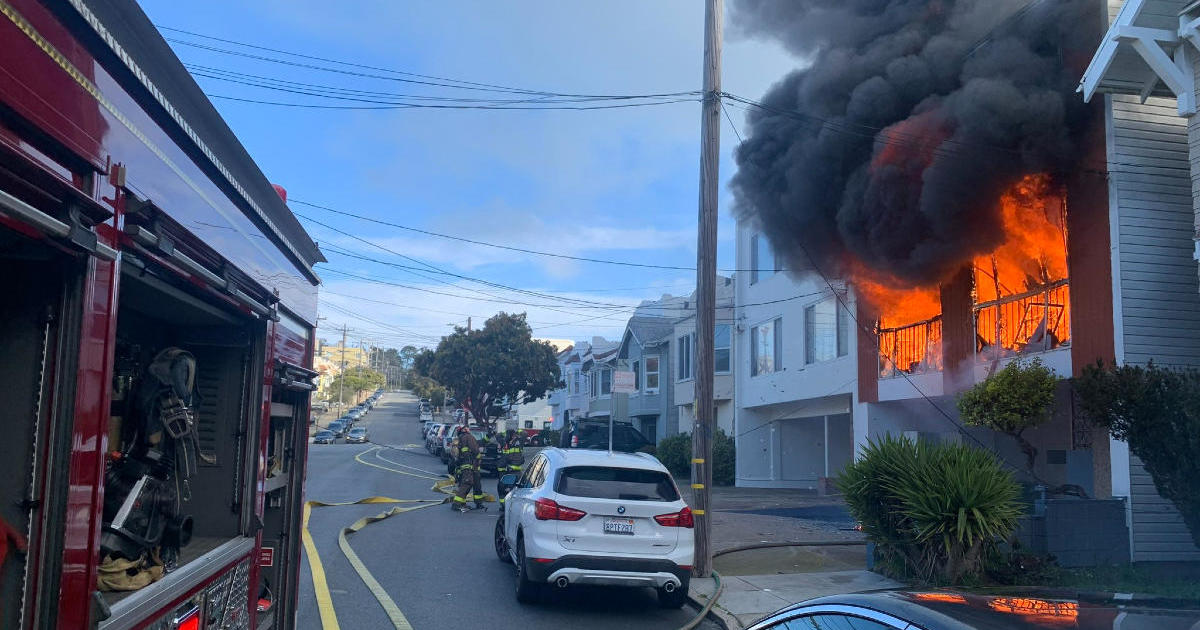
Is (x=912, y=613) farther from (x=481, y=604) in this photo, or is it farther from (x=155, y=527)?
(x=481, y=604)

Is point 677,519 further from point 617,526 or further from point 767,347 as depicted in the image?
point 767,347

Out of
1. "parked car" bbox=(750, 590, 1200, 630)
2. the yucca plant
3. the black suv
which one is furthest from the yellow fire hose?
the black suv

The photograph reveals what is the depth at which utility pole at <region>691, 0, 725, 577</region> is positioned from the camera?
10531mm

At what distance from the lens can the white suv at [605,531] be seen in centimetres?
865

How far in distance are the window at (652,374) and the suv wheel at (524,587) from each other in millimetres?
29983

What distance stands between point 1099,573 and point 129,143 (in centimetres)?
1043

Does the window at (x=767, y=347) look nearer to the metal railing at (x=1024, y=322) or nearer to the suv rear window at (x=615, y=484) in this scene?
the metal railing at (x=1024, y=322)

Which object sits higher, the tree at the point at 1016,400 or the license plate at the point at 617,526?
the tree at the point at 1016,400

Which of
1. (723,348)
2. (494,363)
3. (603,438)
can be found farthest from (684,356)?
(494,363)

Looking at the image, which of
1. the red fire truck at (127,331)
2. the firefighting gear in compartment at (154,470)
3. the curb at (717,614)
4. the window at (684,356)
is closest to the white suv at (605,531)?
the curb at (717,614)

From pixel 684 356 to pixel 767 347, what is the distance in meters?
9.45

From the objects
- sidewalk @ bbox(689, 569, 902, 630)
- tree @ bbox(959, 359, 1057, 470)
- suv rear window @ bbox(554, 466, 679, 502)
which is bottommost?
sidewalk @ bbox(689, 569, 902, 630)

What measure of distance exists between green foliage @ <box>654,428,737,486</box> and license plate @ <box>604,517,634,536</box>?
17.5m

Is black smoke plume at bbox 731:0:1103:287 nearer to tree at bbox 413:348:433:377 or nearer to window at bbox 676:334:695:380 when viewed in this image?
window at bbox 676:334:695:380
